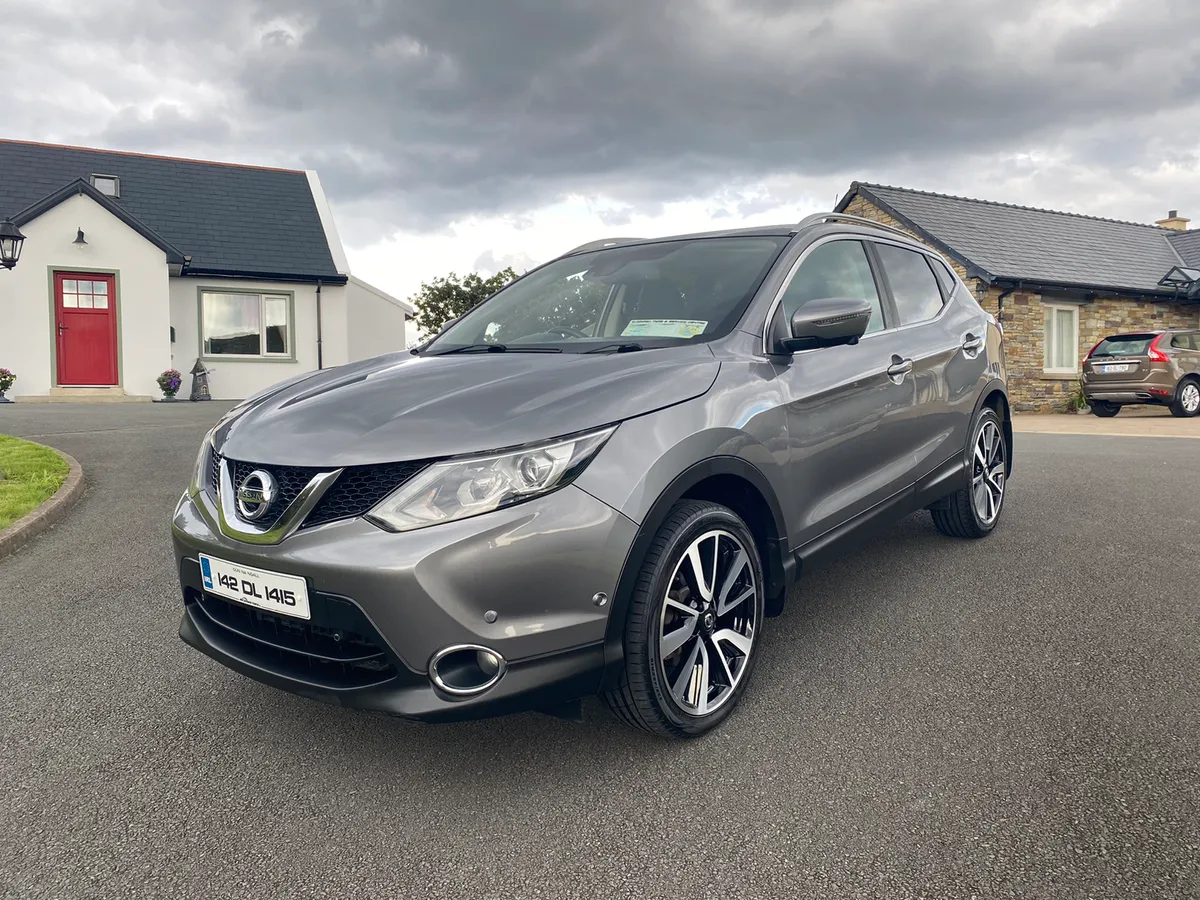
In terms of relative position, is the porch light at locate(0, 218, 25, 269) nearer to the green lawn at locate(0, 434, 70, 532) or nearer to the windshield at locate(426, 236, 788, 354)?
the green lawn at locate(0, 434, 70, 532)

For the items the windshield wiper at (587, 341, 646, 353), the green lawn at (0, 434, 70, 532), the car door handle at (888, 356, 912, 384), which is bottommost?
the green lawn at (0, 434, 70, 532)

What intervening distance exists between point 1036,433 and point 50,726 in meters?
13.4

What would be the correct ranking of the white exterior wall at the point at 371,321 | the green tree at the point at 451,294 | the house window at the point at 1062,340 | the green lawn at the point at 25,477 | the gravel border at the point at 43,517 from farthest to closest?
1. the green tree at the point at 451,294
2. the white exterior wall at the point at 371,321
3. the house window at the point at 1062,340
4. the green lawn at the point at 25,477
5. the gravel border at the point at 43,517

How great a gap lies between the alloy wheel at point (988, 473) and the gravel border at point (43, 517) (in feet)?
18.3

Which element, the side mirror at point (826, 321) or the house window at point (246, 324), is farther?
the house window at point (246, 324)

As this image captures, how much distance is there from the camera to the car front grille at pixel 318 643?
7.13ft

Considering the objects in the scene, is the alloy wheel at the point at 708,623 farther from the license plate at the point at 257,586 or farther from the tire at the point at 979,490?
the tire at the point at 979,490

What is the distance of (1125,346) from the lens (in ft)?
53.3

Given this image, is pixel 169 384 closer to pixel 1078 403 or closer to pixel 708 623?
pixel 708 623

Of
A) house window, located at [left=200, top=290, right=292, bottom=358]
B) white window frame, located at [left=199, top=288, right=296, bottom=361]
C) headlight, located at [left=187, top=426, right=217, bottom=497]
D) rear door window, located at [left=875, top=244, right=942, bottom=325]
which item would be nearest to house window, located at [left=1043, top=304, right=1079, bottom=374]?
rear door window, located at [left=875, top=244, right=942, bottom=325]

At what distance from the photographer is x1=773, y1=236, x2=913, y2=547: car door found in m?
3.10

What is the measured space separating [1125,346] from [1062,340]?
4.11 m

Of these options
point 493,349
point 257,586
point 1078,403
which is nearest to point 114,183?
point 493,349

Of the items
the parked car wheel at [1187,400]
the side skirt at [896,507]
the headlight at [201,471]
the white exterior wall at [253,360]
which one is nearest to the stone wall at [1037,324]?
the parked car wheel at [1187,400]
